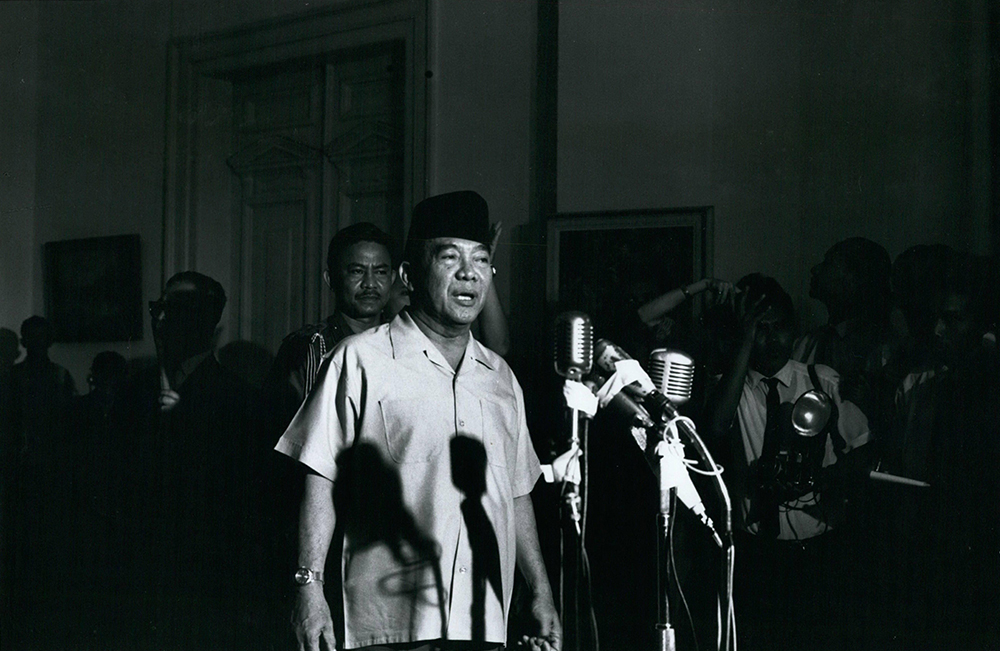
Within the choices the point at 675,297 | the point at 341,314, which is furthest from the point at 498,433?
the point at 341,314

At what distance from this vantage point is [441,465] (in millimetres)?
2076

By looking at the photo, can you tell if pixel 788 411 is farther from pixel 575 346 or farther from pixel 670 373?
pixel 575 346

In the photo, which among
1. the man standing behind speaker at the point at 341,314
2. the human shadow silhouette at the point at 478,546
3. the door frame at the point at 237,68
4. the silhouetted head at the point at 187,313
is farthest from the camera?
the silhouetted head at the point at 187,313

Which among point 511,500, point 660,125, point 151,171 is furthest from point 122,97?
point 511,500

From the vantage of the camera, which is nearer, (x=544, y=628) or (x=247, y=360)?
(x=544, y=628)

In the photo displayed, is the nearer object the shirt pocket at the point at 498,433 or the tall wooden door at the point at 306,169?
the shirt pocket at the point at 498,433

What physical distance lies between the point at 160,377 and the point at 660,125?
6.04 feet

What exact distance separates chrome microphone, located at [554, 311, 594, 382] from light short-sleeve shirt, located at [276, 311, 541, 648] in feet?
2.30

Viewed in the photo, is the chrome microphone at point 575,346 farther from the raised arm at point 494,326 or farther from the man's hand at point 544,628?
the raised arm at point 494,326

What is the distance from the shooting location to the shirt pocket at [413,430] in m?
2.06

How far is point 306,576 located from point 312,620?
0.09 m

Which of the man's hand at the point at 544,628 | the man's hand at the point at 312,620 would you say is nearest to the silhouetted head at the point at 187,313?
the man's hand at the point at 312,620

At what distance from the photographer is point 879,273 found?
96.7 inches

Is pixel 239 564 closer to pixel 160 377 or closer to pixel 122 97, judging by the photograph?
pixel 160 377
